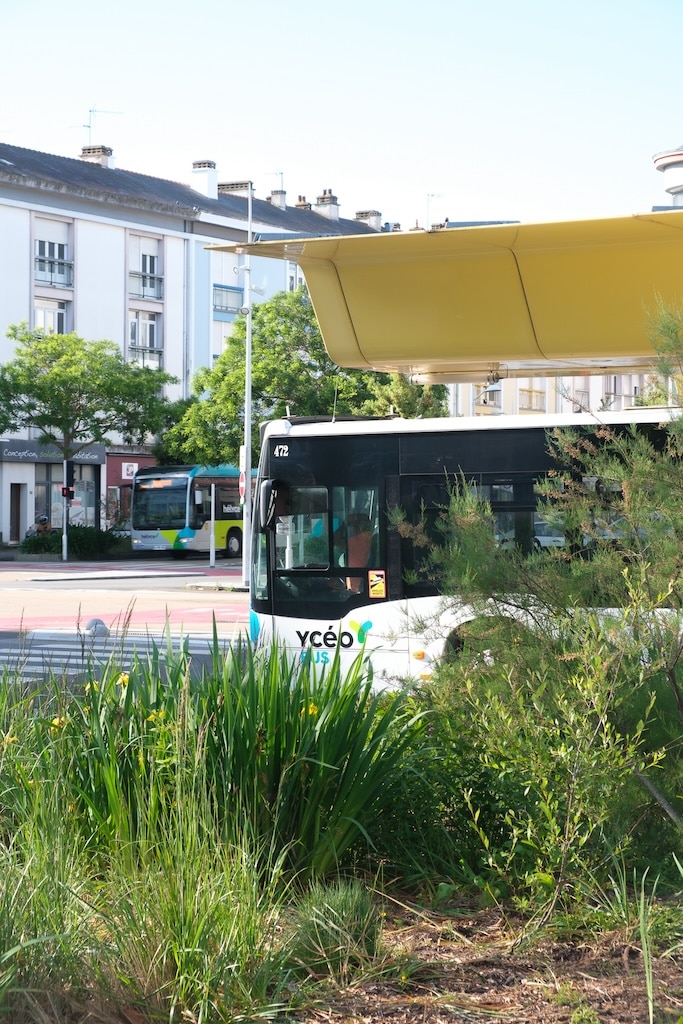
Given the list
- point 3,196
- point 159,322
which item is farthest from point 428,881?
point 159,322

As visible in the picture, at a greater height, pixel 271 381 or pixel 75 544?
pixel 271 381

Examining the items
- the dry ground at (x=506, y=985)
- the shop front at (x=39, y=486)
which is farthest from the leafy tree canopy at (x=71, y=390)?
the dry ground at (x=506, y=985)

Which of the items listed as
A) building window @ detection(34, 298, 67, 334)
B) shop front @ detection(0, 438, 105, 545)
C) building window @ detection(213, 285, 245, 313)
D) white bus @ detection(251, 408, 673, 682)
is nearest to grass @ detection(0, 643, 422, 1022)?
white bus @ detection(251, 408, 673, 682)

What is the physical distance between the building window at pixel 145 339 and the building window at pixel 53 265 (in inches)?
159

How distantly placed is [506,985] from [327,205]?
78.8 metres

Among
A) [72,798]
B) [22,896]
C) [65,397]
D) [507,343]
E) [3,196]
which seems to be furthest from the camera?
[3,196]

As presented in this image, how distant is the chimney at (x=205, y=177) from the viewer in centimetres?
6838

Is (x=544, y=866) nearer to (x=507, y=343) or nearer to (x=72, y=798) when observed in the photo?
(x=72, y=798)

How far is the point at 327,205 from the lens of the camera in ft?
262

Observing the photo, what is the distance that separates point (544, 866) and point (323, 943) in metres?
0.85

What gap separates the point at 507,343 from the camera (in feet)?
28.0

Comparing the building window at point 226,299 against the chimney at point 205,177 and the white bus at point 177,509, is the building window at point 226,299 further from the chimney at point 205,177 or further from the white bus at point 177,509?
the white bus at point 177,509

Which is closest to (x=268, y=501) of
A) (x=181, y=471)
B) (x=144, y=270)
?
(x=181, y=471)

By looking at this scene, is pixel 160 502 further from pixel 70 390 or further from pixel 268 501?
pixel 268 501
